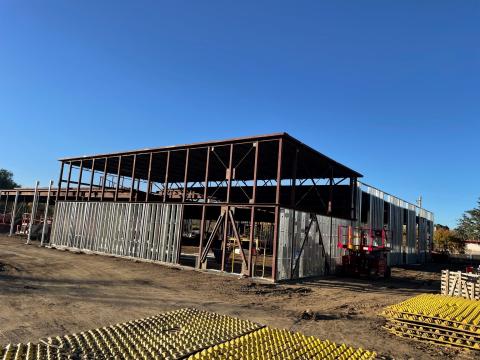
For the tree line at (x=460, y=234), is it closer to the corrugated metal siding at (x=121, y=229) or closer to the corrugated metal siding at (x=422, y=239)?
the corrugated metal siding at (x=422, y=239)

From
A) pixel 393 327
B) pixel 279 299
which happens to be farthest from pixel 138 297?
pixel 393 327

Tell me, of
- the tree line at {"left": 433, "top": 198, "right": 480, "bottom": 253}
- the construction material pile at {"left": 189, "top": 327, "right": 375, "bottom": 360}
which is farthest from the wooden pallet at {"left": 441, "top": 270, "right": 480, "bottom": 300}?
the tree line at {"left": 433, "top": 198, "right": 480, "bottom": 253}

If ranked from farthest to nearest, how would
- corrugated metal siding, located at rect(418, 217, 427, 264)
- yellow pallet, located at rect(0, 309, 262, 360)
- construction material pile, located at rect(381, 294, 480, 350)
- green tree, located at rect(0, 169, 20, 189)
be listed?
green tree, located at rect(0, 169, 20, 189) → corrugated metal siding, located at rect(418, 217, 427, 264) → construction material pile, located at rect(381, 294, 480, 350) → yellow pallet, located at rect(0, 309, 262, 360)

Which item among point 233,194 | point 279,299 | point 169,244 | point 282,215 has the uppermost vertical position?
point 233,194

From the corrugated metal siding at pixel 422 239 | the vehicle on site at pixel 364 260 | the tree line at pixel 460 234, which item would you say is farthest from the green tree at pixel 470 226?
the vehicle on site at pixel 364 260

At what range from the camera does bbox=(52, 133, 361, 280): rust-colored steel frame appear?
2009 centimetres

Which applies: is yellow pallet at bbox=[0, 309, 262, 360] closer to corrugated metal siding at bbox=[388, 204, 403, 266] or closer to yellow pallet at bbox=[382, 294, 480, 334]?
yellow pallet at bbox=[382, 294, 480, 334]

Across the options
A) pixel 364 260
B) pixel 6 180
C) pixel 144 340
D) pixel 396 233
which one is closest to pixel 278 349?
pixel 144 340

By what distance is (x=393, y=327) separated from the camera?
9.59m

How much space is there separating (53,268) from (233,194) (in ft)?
66.0

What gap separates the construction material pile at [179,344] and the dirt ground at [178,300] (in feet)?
3.37

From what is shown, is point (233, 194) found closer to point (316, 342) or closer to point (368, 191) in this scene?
point (368, 191)

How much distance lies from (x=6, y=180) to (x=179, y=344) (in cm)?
12513

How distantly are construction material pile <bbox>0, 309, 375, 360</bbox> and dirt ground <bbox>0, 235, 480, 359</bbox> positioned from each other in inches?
40.5
